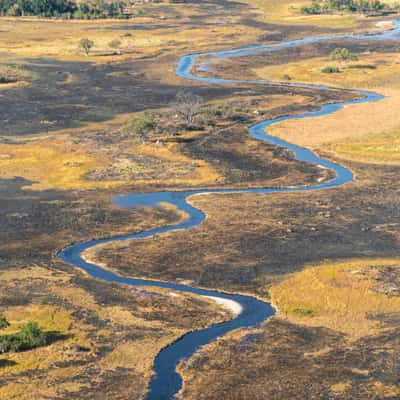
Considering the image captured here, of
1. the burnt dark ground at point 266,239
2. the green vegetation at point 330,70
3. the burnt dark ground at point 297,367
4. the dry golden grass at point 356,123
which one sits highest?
the green vegetation at point 330,70

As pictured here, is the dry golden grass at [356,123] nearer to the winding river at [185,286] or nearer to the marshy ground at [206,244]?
the marshy ground at [206,244]

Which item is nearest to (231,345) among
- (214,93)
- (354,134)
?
(354,134)

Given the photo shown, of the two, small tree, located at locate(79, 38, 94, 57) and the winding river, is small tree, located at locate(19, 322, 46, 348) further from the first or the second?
small tree, located at locate(79, 38, 94, 57)

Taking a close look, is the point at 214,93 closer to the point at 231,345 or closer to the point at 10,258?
the point at 10,258

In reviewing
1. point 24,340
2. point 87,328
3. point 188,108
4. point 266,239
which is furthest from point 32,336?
point 188,108

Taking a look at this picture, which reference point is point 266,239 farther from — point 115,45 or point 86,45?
point 115,45

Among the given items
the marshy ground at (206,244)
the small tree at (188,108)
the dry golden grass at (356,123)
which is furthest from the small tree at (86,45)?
the small tree at (188,108)
